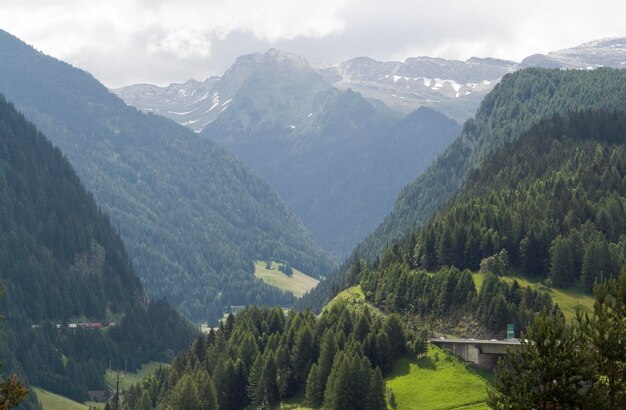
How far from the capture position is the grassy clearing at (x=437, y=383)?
516 feet

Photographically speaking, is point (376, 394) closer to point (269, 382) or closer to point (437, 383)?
point (437, 383)

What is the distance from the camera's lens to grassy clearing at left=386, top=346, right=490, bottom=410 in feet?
516

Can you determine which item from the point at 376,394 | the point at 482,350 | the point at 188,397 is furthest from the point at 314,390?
the point at 482,350

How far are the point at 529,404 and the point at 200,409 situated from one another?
109 m

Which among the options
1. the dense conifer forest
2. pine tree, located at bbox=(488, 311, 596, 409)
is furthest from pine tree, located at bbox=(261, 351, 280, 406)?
pine tree, located at bbox=(488, 311, 596, 409)

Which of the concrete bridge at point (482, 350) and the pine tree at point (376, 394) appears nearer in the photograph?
the pine tree at point (376, 394)

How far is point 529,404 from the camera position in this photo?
231 ft

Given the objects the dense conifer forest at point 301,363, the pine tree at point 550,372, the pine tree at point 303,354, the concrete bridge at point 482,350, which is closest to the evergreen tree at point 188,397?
the dense conifer forest at point 301,363

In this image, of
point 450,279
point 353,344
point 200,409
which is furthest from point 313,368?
point 450,279

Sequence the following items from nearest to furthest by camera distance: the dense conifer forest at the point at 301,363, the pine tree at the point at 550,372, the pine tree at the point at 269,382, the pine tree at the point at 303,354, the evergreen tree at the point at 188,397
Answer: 1. the pine tree at the point at 550,372
2. the dense conifer forest at the point at 301,363
3. the evergreen tree at the point at 188,397
4. the pine tree at the point at 269,382
5. the pine tree at the point at 303,354

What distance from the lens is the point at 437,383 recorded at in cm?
16450

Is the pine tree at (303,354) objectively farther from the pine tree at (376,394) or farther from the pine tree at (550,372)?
the pine tree at (550,372)

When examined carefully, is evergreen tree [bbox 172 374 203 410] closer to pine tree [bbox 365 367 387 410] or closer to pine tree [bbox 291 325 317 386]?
pine tree [bbox 291 325 317 386]

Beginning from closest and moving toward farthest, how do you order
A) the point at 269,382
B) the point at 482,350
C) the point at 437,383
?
the point at 437,383 → the point at 482,350 → the point at 269,382
